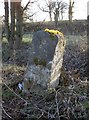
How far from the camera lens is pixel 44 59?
5.50 meters

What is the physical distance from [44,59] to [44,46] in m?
0.24

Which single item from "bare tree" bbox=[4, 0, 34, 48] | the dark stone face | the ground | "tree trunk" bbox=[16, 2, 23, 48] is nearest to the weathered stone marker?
the dark stone face

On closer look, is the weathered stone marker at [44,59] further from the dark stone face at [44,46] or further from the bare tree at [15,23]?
the bare tree at [15,23]

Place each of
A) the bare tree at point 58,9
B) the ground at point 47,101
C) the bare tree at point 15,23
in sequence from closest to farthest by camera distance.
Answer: the ground at point 47,101
the bare tree at point 15,23
the bare tree at point 58,9

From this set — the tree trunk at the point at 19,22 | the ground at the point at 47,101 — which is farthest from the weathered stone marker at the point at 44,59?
the tree trunk at the point at 19,22

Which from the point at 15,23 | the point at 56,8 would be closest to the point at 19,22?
the point at 15,23

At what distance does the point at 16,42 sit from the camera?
15383mm

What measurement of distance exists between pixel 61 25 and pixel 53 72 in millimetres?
12823

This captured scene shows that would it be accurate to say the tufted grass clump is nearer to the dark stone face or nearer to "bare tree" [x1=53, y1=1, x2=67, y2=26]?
the dark stone face

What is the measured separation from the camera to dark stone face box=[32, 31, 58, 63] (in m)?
5.49

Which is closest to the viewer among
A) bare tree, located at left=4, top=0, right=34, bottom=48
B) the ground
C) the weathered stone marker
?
the ground

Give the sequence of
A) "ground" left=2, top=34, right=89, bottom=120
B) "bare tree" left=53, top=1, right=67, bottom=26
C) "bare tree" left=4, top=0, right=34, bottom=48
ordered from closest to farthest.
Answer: "ground" left=2, top=34, right=89, bottom=120, "bare tree" left=4, top=0, right=34, bottom=48, "bare tree" left=53, top=1, right=67, bottom=26

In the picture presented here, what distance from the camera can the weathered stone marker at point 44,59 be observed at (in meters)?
5.48

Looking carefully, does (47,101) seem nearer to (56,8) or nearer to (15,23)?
(15,23)
